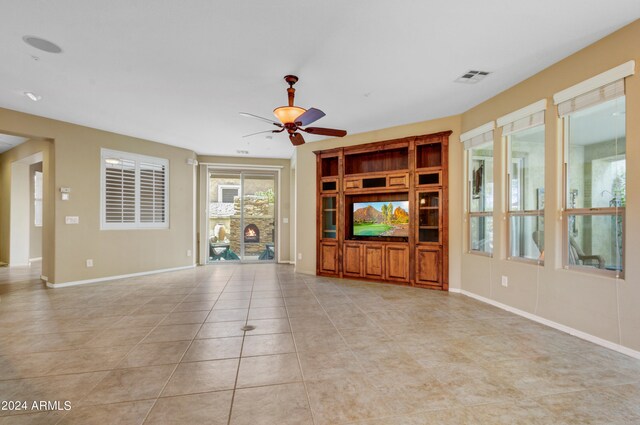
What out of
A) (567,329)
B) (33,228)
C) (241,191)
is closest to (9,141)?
(33,228)

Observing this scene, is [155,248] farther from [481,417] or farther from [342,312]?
[481,417]

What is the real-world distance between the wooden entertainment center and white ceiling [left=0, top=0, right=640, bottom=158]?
1.01 m

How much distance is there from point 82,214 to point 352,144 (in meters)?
5.26

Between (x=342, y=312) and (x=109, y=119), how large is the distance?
5.00 meters

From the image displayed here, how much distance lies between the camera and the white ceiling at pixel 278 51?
101 inches

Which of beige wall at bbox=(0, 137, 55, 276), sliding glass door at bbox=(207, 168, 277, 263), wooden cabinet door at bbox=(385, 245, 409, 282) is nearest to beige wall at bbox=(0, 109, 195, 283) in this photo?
beige wall at bbox=(0, 137, 55, 276)

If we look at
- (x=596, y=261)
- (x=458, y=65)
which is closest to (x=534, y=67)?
(x=458, y=65)

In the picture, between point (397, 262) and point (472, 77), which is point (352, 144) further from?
point (472, 77)

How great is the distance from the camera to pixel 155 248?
6949 mm

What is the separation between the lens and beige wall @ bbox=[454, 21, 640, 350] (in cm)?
276

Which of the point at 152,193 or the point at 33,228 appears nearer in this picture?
the point at 152,193

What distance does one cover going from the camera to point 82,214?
18.9ft

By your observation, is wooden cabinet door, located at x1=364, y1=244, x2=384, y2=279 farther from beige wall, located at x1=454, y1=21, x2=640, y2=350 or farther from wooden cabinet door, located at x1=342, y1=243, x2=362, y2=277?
beige wall, located at x1=454, y1=21, x2=640, y2=350

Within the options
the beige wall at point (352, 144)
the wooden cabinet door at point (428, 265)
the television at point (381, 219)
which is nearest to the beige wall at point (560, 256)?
the beige wall at point (352, 144)
